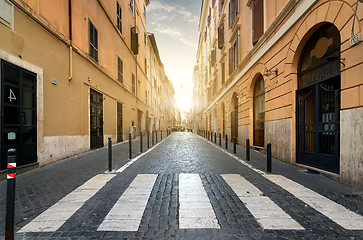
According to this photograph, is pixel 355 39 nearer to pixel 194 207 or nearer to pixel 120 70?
pixel 194 207

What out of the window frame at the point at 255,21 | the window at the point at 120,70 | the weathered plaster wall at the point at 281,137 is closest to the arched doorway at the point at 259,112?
the weathered plaster wall at the point at 281,137

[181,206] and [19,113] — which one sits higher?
[19,113]

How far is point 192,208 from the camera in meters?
2.85

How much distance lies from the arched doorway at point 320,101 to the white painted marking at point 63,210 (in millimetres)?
5648

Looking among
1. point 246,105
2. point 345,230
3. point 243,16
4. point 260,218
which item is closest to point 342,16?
point 345,230

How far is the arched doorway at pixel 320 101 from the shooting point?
469cm

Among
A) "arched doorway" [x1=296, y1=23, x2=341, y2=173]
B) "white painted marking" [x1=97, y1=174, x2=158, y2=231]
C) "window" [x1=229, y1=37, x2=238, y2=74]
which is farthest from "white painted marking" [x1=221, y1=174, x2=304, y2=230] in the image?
"window" [x1=229, y1=37, x2=238, y2=74]

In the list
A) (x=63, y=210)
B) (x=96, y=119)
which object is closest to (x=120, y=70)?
(x=96, y=119)

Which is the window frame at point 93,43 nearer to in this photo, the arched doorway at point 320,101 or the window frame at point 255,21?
the window frame at point 255,21

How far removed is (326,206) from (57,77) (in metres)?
8.56

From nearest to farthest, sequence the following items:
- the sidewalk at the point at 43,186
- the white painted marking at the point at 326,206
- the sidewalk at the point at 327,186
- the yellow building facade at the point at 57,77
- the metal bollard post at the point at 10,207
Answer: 1. the metal bollard post at the point at 10,207
2. the white painted marking at the point at 326,206
3. the sidewalk at the point at 43,186
4. the sidewalk at the point at 327,186
5. the yellow building facade at the point at 57,77

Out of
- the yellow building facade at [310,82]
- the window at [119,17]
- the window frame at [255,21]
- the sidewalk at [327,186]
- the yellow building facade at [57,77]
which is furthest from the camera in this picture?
the window at [119,17]

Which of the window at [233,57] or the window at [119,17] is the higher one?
the window at [119,17]

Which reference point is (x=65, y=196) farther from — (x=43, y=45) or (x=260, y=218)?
(x=43, y=45)
